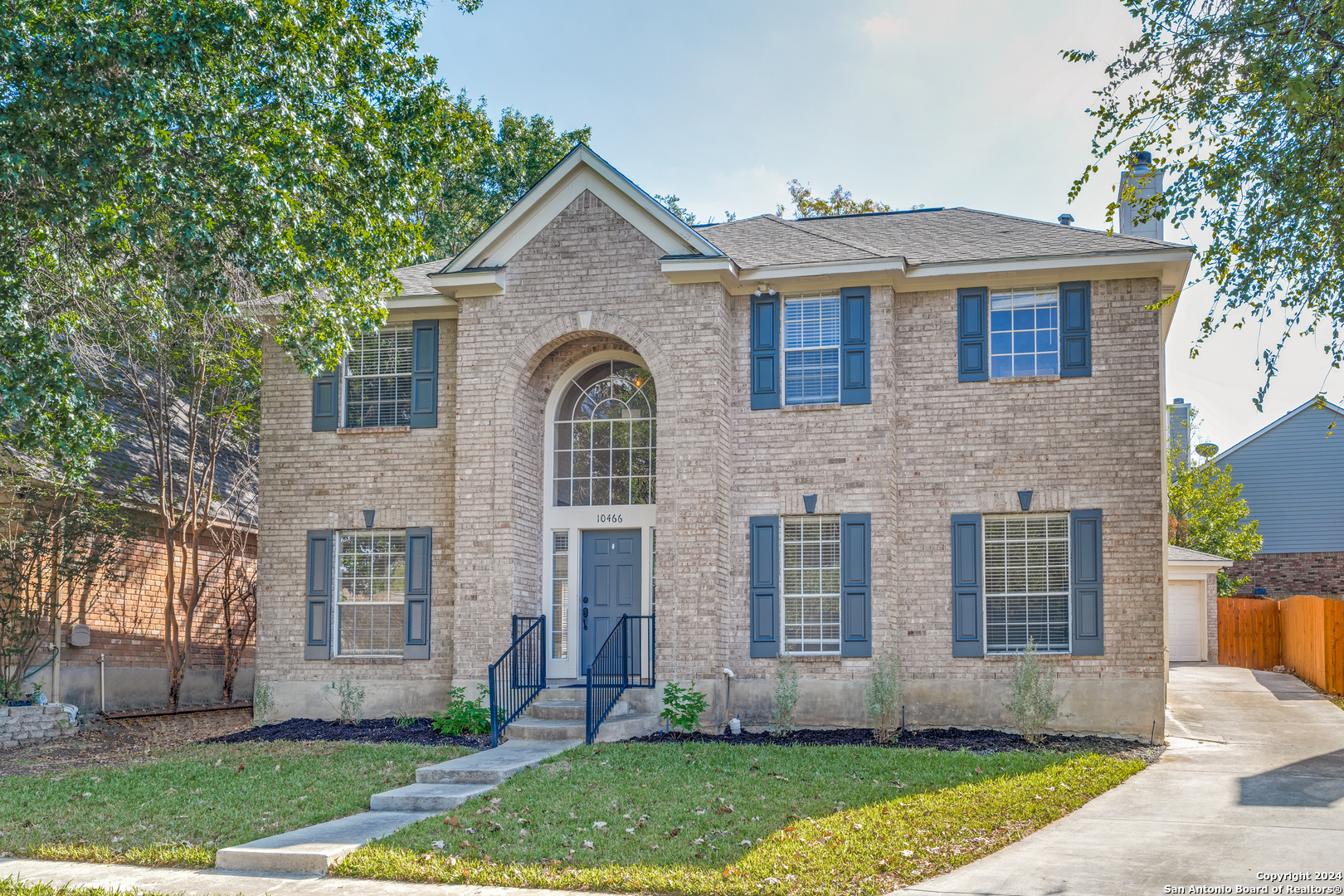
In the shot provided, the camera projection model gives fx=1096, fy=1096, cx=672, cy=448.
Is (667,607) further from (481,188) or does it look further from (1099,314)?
(481,188)

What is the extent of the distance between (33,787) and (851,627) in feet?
28.7

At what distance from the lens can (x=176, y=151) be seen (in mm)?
10008

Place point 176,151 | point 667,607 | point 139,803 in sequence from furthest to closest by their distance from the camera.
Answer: point 667,607 → point 176,151 → point 139,803

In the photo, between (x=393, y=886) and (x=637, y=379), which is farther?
(x=637, y=379)

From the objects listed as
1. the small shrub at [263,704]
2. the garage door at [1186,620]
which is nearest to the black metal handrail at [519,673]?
the small shrub at [263,704]

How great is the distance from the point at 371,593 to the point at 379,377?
9.74ft

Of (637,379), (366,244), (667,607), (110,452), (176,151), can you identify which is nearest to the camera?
(176,151)

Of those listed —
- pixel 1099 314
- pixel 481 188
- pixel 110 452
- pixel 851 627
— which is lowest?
pixel 851 627

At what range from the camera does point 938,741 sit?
40.1 feet

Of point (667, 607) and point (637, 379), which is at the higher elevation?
point (637, 379)

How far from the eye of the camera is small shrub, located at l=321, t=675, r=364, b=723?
14.3 metres

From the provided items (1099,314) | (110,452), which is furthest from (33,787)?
(1099,314)

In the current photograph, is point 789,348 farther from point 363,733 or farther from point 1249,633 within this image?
point 1249,633

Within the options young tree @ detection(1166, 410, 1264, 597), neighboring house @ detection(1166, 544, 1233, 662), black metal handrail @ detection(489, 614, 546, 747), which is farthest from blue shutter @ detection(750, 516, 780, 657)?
young tree @ detection(1166, 410, 1264, 597)
